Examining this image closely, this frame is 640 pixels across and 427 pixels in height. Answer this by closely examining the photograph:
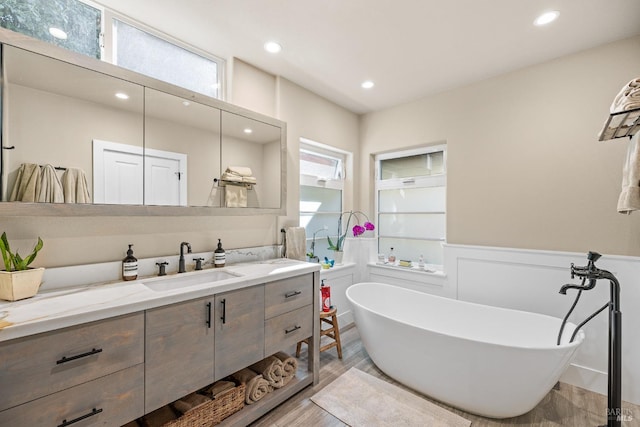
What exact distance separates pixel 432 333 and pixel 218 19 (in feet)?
8.61

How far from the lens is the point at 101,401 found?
1172 mm

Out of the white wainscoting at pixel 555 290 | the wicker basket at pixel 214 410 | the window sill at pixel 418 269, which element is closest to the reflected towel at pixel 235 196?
the wicker basket at pixel 214 410

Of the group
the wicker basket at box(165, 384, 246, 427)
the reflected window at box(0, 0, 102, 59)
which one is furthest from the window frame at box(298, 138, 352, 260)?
the reflected window at box(0, 0, 102, 59)

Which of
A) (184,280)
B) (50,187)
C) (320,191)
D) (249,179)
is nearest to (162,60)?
(249,179)

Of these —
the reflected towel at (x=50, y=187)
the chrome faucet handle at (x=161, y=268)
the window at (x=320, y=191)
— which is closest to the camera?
the reflected towel at (x=50, y=187)

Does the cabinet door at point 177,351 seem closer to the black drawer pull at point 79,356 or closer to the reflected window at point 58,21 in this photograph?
the black drawer pull at point 79,356

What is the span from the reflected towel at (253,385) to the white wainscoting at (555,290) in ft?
6.50

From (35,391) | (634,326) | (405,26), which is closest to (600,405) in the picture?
(634,326)

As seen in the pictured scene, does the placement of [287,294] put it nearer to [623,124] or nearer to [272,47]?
[272,47]

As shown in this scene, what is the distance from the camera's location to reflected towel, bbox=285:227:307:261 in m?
2.57

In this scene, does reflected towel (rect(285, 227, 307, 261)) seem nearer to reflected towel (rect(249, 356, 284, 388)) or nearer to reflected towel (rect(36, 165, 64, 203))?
reflected towel (rect(249, 356, 284, 388))

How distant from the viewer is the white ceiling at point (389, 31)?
5.63 ft

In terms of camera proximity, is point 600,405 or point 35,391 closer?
point 35,391

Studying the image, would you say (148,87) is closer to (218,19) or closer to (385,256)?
(218,19)
